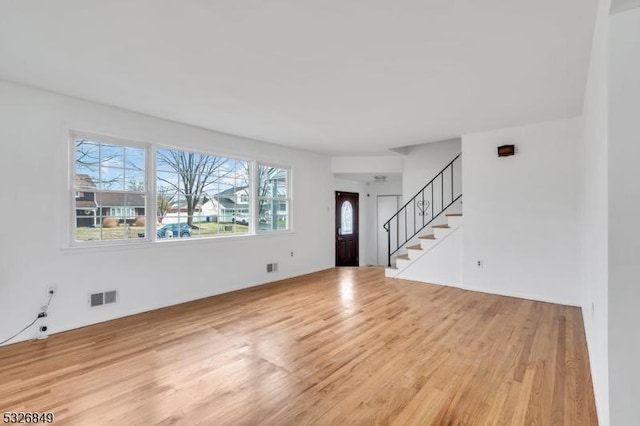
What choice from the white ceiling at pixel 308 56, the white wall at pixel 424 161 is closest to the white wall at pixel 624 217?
the white ceiling at pixel 308 56

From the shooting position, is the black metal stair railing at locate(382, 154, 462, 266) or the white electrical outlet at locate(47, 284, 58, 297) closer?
the white electrical outlet at locate(47, 284, 58, 297)

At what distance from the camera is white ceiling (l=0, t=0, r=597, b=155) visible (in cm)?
194

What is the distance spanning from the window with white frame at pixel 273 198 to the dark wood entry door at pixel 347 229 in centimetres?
191

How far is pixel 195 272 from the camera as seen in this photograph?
452 cm

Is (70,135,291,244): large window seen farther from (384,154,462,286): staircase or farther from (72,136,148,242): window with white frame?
(384,154,462,286): staircase

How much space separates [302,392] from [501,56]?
3.18 metres

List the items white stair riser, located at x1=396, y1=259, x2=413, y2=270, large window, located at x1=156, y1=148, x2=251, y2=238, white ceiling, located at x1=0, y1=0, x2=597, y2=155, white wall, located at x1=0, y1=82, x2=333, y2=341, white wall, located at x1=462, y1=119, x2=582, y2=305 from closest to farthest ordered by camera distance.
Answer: white ceiling, located at x1=0, y1=0, x2=597, y2=155
white wall, located at x1=0, y1=82, x2=333, y2=341
white wall, located at x1=462, y1=119, x2=582, y2=305
large window, located at x1=156, y1=148, x2=251, y2=238
white stair riser, located at x1=396, y1=259, x2=413, y2=270

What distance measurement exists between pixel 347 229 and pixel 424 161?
276cm

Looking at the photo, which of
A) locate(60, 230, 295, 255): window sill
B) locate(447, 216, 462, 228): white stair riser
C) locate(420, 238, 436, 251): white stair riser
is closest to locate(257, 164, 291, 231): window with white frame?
locate(60, 230, 295, 255): window sill

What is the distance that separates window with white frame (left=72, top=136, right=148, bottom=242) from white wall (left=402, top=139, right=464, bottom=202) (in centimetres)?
527

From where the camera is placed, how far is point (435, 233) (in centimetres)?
548

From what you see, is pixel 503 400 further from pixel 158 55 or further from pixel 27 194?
pixel 27 194

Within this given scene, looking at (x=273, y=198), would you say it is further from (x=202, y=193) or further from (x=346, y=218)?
(x=346, y=218)

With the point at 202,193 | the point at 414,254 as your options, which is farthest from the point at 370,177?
the point at 202,193
